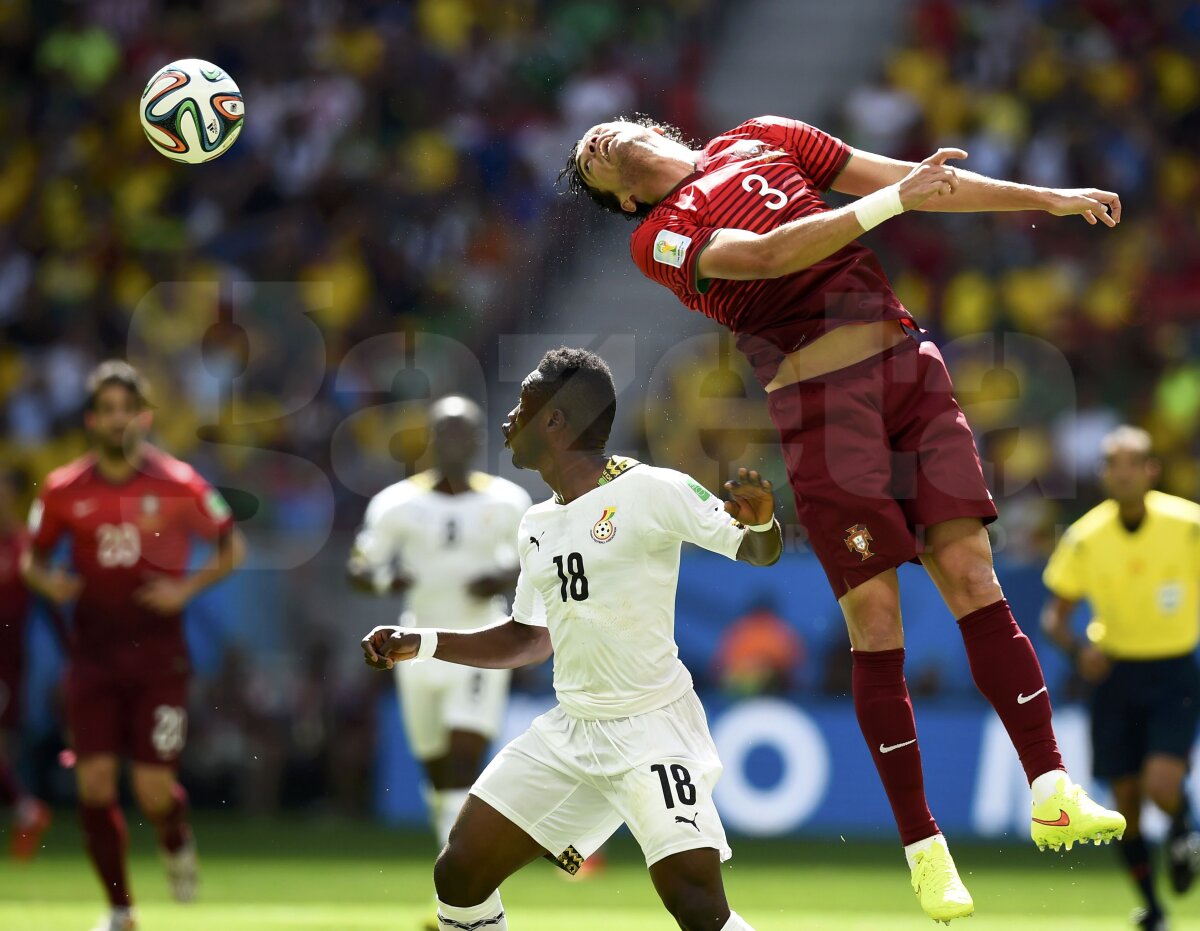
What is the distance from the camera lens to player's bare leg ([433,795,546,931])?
6.50m

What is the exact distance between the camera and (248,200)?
61.4 feet

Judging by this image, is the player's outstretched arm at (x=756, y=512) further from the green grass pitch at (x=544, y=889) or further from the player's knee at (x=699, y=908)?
the green grass pitch at (x=544, y=889)

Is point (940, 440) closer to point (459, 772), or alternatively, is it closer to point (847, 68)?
point (459, 772)

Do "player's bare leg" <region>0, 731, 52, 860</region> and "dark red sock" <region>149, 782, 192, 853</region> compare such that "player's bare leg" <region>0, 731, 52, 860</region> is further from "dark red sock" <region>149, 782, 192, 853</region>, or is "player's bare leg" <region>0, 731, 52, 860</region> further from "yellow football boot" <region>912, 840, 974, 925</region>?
"yellow football boot" <region>912, 840, 974, 925</region>

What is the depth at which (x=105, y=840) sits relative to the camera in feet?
33.6

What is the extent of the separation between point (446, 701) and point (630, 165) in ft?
16.6

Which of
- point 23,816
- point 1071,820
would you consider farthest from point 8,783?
point 1071,820

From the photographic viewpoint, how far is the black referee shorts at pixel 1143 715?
35.5 feet

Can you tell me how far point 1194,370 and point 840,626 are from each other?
4073 millimetres

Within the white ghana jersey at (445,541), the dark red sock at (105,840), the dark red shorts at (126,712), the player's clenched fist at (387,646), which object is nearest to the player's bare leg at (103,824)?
the dark red sock at (105,840)

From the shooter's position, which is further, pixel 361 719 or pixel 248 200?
pixel 248 200

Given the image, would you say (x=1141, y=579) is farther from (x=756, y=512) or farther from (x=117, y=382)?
(x=117, y=382)

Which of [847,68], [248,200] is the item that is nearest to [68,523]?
[248,200]

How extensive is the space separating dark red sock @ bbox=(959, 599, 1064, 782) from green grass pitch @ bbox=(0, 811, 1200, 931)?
140 inches
